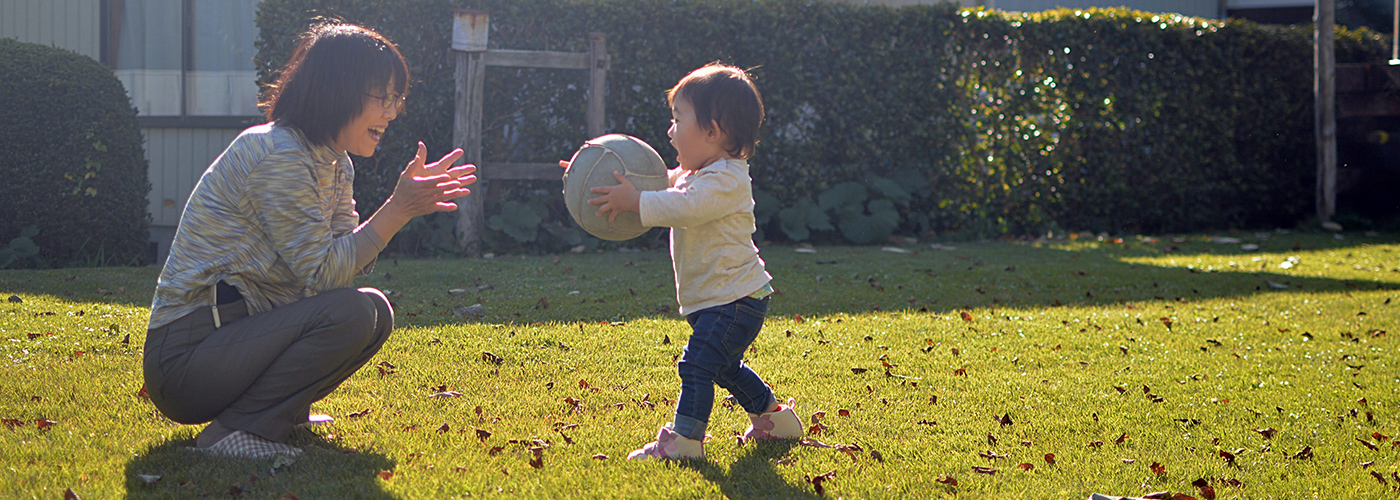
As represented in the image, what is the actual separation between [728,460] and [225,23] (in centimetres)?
921

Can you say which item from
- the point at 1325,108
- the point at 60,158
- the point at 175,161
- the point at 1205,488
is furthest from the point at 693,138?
the point at 1325,108

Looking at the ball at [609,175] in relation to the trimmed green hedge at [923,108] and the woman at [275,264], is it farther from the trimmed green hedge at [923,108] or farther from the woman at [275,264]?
the trimmed green hedge at [923,108]

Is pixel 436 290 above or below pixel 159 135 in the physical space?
below

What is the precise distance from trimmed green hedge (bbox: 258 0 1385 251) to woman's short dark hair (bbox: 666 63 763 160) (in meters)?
6.08

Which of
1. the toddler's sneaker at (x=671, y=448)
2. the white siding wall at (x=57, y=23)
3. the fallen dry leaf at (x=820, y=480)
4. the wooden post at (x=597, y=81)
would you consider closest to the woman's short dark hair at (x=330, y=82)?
the toddler's sneaker at (x=671, y=448)

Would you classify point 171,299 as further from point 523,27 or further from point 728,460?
point 523,27

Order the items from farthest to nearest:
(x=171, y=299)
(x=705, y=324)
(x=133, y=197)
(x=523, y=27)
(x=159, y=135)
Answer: (x=159, y=135)
(x=523, y=27)
(x=133, y=197)
(x=705, y=324)
(x=171, y=299)

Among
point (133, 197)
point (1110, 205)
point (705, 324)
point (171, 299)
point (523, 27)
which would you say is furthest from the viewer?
point (1110, 205)

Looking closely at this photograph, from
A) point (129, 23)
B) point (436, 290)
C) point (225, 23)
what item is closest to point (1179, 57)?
point (436, 290)

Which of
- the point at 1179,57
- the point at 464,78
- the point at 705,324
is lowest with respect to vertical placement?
the point at 705,324

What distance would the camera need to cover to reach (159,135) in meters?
Result: 10.4

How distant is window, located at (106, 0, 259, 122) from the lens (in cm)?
1052

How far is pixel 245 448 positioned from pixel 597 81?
642 centimetres

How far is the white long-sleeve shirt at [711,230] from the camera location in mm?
3221
